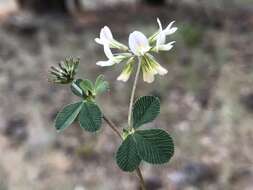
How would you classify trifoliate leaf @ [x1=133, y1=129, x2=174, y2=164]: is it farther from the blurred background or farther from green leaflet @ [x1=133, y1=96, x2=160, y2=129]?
the blurred background

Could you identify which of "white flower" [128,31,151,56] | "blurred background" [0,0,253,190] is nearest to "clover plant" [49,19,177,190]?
"white flower" [128,31,151,56]

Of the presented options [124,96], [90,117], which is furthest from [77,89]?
[124,96]

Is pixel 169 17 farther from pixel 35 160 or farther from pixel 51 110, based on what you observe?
pixel 35 160

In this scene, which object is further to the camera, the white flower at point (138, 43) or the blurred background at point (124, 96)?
the blurred background at point (124, 96)

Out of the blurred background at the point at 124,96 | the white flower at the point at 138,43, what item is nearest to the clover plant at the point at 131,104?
the white flower at the point at 138,43

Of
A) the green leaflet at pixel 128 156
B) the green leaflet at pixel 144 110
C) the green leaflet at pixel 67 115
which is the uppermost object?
the green leaflet at pixel 144 110

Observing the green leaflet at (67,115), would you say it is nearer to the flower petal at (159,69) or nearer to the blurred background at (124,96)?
the flower petal at (159,69)

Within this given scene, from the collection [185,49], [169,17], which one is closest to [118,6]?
[169,17]
